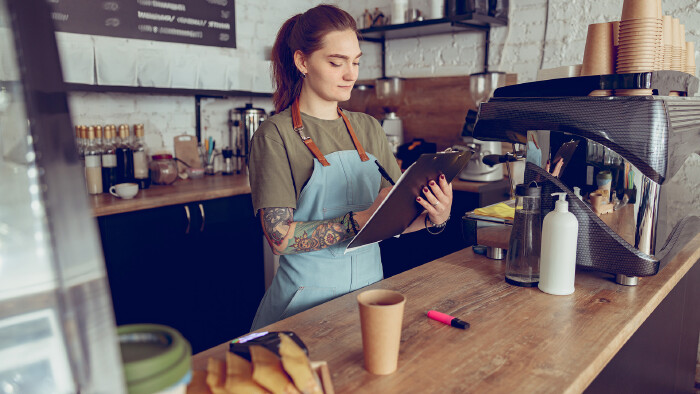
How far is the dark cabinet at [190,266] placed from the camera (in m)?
2.49

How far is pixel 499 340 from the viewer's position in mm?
1030

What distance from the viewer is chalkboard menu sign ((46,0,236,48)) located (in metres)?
2.80

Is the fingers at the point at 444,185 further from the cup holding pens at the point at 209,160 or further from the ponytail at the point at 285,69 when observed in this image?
the cup holding pens at the point at 209,160

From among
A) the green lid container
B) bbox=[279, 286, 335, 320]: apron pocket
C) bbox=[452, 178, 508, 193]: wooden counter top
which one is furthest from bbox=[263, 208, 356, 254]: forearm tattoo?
bbox=[452, 178, 508, 193]: wooden counter top

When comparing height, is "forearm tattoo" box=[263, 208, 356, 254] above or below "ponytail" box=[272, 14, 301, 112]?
below

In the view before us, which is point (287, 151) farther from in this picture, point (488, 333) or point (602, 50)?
point (602, 50)

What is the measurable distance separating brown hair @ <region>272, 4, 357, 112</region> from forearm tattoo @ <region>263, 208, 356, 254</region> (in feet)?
1.40

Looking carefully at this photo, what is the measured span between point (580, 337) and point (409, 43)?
293 centimetres

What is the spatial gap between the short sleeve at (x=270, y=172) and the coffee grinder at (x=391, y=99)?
6.22 feet

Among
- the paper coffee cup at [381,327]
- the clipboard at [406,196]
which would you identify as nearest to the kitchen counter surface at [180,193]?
the clipboard at [406,196]

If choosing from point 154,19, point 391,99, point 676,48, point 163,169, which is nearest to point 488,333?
point 676,48

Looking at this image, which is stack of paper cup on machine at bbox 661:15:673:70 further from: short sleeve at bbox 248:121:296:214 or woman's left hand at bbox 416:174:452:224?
short sleeve at bbox 248:121:296:214

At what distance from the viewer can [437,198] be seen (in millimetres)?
1392

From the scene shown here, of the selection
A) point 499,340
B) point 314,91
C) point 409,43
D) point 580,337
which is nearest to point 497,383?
point 499,340
